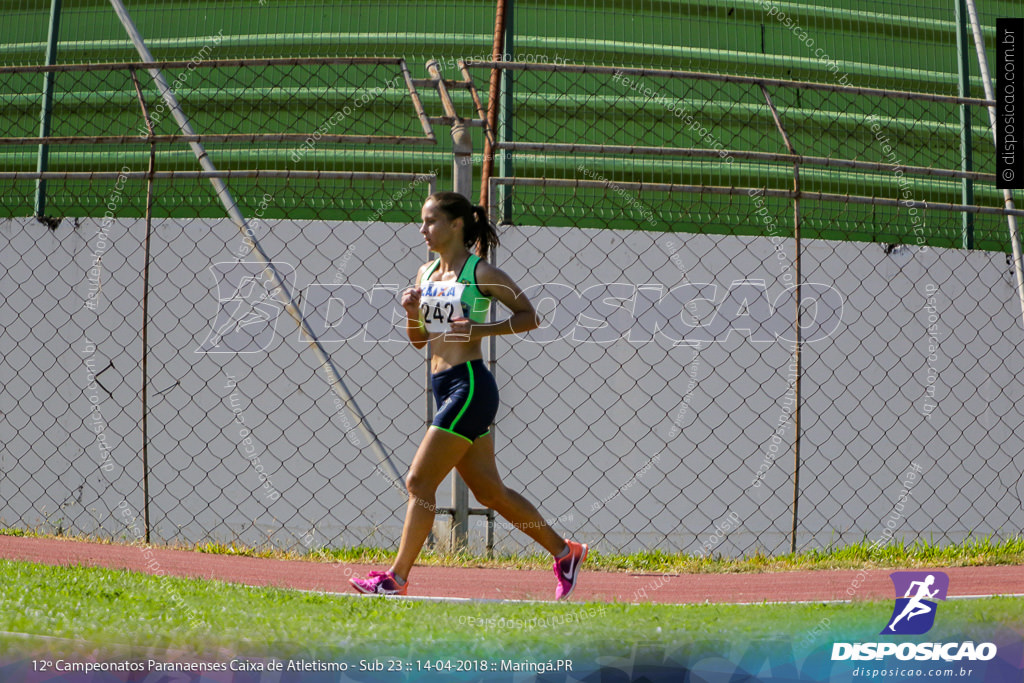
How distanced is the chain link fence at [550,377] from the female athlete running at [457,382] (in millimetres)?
1556

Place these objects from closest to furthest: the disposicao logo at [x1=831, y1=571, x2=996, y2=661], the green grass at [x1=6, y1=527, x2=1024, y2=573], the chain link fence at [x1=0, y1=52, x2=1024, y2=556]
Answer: the disposicao logo at [x1=831, y1=571, x2=996, y2=661], the green grass at [x1=6, y1=527, x2=1024, y2=573], the chain link fence at [x1=0, y1=52, x2=1024, y2=556]

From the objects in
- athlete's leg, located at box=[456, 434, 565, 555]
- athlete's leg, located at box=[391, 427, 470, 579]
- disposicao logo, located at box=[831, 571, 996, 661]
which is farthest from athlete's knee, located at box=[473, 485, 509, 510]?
disposicao logo, located at box=[831, 571, 996, 661]

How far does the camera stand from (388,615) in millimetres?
2996

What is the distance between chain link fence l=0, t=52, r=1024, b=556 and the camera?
5695 mm

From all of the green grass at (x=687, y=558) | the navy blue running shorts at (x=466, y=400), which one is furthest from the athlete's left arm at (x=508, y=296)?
the green grass at (x=687, y=558)

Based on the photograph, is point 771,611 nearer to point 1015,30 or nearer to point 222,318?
point 222,318

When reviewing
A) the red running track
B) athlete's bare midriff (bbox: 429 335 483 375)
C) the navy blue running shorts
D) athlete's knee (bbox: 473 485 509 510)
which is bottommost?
the red running track

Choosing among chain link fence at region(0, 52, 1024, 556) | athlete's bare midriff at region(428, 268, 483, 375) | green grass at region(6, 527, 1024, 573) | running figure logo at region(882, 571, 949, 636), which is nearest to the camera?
running figure logo at region(882, 571, 949, 636)

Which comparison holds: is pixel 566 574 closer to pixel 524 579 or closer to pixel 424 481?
pixel 524 579

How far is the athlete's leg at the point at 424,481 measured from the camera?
359 centimetres

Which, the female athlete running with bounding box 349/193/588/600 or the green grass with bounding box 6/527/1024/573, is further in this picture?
the green grass with bounding box 6/527/1024/573

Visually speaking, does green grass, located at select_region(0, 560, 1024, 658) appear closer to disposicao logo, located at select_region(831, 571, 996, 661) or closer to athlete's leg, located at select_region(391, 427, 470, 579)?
disposicao logo, located at select_region(831, 571, 996, 661)

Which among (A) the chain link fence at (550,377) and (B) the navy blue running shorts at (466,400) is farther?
(A) the chain link fence at (550,377)

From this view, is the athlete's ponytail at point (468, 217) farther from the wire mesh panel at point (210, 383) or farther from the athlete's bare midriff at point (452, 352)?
the wire mesh panel at point (210, 383)
